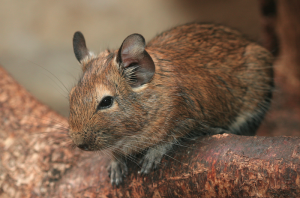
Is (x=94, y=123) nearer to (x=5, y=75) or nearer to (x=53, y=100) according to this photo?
(x=5, y=75)

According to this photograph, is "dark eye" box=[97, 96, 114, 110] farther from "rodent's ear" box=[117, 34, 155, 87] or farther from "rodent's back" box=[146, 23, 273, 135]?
"rodent's back" box=[146, 23, 273, 135]

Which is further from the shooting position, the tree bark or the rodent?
the rodent

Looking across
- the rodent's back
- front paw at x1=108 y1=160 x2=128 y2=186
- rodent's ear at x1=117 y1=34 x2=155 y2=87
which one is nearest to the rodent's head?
rodent's ear at x1=117 y1=34 x2=155 y2=87

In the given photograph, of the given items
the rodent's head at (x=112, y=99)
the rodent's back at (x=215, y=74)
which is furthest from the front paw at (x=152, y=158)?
the rodent's back at (x=215, y=74)

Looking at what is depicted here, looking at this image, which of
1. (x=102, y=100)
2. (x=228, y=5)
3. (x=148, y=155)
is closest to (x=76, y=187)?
(x=148, y=155)

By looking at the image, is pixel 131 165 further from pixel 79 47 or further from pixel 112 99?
pixel 79 47

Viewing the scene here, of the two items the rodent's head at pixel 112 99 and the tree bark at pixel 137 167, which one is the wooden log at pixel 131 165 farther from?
the rodent's head at pixel 112 99
